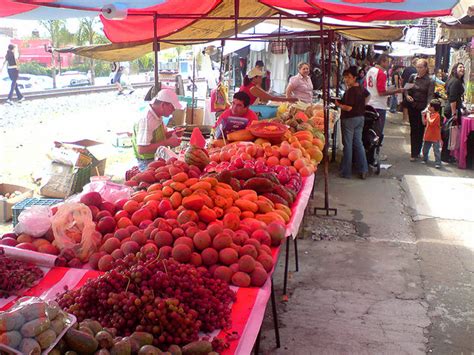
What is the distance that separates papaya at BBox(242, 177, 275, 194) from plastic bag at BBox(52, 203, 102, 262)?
4.42 feet

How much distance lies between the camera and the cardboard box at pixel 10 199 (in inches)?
247

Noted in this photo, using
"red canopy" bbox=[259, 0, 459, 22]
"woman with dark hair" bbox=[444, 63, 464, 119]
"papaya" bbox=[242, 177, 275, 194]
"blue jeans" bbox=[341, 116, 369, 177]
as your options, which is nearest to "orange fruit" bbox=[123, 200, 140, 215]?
"papaya" bbox=[242, 177, 275, 194]

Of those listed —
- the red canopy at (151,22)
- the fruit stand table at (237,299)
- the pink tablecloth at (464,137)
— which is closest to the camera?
the fruit stand table at (237,299)

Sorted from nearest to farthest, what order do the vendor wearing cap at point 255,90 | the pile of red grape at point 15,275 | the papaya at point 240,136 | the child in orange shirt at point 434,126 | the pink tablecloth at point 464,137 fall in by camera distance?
1. the pile of red grape at point 15,275
2. the papaya at point 240,136
3. the vendor wearing cap at point 255,90
4. the pink tablecloth at point 464,137
5. the child in orange shirt at point 434,126

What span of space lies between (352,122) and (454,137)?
8.39 ft

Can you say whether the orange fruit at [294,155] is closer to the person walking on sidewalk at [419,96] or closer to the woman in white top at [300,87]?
the woman in white top at [300,87]

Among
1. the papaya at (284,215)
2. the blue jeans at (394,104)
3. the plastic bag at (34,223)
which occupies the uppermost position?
the blue jeans at (394,104)

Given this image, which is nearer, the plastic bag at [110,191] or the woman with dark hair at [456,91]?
the plastic bag at [110,191]

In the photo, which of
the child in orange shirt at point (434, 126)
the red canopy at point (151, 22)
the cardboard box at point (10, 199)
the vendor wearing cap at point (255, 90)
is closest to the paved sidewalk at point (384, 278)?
the child in orange shirt at point (434, 126)

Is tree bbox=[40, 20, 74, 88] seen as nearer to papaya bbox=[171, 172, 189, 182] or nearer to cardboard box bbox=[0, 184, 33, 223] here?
cardboard box bbox=[0, 184, 33, 223]

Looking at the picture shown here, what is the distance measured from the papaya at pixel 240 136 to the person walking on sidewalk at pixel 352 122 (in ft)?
9.57

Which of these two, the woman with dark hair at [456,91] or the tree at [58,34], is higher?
the tree at [58,34]

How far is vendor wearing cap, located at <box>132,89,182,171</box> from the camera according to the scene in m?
4.94

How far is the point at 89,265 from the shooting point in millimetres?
2725
